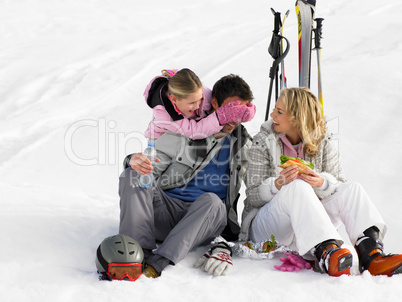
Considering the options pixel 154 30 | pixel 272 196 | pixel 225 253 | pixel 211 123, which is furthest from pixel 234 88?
pixel 154 30

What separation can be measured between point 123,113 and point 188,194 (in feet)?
11.5

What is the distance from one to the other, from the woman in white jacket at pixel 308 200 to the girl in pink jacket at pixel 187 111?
8.8 inches

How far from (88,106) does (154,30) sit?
3088 millimetres

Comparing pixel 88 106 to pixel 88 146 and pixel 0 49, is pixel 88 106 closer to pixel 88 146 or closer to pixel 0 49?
pixel 88 146

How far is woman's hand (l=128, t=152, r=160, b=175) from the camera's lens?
250 cm

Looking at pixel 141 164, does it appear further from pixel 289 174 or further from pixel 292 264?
pixel 292 264

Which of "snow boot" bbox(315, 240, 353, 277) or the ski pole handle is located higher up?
the ski pole handle

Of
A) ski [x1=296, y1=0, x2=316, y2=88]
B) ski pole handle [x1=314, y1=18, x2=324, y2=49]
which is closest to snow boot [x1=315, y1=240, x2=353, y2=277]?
ski [x1=296, y1=0, x2=316, y2=88]

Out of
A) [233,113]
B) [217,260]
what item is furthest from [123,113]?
[217,260]

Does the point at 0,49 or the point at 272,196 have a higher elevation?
the point at 0,49

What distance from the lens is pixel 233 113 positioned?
9.08 feet

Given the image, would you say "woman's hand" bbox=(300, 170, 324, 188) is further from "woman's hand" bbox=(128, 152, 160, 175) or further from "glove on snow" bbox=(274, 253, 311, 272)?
"woman's hand" bbox=(128, 152, 160, 175)

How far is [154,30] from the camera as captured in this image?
8961 millimetres

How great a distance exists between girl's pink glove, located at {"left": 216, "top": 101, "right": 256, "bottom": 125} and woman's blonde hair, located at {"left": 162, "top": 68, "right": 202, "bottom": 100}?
0.19 m
